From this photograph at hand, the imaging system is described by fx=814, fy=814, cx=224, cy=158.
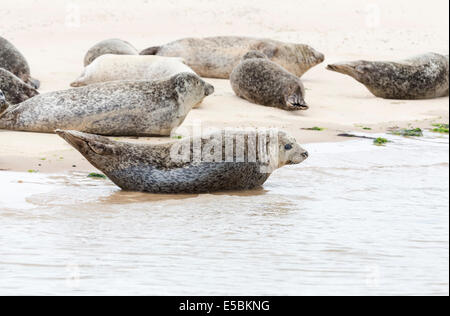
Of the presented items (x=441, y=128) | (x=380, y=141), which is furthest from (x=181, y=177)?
(x=441, y=128)

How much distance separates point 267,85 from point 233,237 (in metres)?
6.41

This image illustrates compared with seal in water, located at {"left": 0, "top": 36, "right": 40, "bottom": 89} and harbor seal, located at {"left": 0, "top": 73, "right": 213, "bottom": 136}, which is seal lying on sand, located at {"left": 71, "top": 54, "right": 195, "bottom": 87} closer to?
seal in water, located at {"left": 0, "top": 36, "right": 40, "bottom": 89}

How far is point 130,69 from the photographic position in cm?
1107

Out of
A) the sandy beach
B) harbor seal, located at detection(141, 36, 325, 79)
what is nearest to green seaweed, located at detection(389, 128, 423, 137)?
the sandy beach

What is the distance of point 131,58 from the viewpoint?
11.3 m

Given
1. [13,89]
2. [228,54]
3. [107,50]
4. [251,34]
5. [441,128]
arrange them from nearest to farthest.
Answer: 1. [13,89]
2. [441,128]
3. [107,50]
4. [228,54]
5. [251,34]

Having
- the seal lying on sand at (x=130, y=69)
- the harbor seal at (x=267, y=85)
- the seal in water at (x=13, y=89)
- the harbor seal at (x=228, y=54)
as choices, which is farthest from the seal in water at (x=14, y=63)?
the harbor seal at (x=228, y=54)

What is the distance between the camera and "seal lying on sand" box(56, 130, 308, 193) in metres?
5.64

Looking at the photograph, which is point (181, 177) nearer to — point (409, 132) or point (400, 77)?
point (409, 132)

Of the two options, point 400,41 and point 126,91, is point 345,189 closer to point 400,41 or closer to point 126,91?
point 126,91

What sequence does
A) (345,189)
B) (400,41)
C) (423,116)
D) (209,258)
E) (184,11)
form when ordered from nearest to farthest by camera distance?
(209,258) → (345,189) → (423,116) → (400,41) → (184,11)

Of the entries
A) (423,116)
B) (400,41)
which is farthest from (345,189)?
(400,41)

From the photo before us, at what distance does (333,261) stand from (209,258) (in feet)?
2.09

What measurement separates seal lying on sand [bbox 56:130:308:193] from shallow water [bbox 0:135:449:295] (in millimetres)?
110
